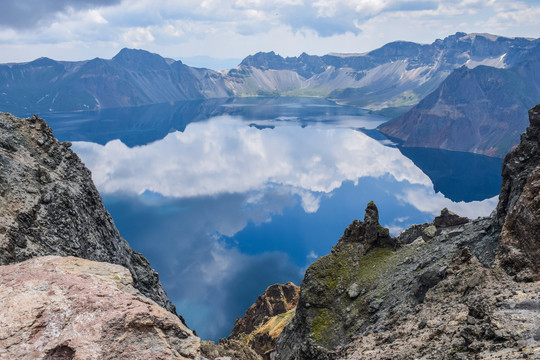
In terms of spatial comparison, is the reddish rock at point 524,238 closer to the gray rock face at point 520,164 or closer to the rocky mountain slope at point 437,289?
the rocky mountain slope at point 437,289

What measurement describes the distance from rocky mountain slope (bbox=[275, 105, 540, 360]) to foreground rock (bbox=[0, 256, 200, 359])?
11.9 metres

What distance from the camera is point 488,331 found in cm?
1480

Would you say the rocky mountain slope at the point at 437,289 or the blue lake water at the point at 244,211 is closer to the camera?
the rocky mountain slope at the point at 437,289

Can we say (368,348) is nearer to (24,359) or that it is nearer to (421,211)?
(24,359)

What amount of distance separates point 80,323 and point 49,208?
53.5 feet

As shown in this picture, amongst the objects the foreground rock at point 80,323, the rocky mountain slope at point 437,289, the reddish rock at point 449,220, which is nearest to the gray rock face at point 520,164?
the rocky mountain slope at point 437,289

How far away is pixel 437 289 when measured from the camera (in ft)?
93.5

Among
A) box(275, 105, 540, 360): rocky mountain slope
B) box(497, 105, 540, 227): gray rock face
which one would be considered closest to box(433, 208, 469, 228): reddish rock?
box(275, 105, 540, 360): rocky mountain slope

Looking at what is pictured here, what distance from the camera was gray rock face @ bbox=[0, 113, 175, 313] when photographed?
947 inches

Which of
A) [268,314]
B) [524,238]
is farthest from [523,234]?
[268,314]

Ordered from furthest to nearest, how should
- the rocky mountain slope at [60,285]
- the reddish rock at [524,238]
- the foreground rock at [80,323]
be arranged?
the reddish rock at [524,238], the rocky mountain slope at [60,285], the foreground rock at [80,323]

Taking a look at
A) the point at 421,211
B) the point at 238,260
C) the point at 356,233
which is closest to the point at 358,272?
the point at 356,233

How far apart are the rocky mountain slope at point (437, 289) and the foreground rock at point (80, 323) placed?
1188cm

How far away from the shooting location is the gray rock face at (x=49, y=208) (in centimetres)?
2406
